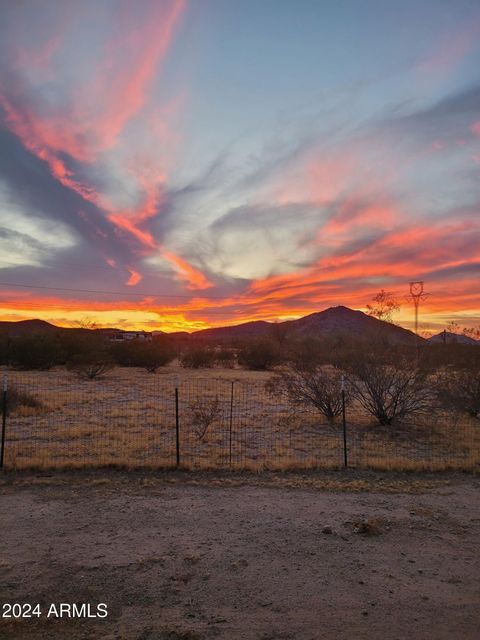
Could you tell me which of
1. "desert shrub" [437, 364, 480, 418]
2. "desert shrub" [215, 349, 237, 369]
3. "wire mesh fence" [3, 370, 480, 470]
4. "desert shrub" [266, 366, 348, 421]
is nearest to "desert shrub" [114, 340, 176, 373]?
"desert shrub" [215, 349, 237, 369]

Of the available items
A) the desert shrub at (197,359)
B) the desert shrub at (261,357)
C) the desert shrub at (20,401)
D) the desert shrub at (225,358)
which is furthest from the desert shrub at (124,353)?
the desert shrub at (20,401)

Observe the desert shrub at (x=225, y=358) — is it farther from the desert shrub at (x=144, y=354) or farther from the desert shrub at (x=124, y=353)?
the desert shrub at (x=124, y=353)

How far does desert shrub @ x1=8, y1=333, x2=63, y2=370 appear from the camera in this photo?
39750mm

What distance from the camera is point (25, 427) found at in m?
15.1

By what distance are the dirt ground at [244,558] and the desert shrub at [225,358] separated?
42259 mm

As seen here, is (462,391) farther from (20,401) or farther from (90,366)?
(90,366)

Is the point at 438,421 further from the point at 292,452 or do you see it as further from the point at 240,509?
the point at 240,509

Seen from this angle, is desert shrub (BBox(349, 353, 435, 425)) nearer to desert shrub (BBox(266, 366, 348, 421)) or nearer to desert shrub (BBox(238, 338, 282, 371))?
desert shrub (BBox(266, 366, 348, 421))

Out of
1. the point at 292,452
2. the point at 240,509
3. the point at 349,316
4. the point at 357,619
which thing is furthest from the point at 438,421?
the point at 349,316

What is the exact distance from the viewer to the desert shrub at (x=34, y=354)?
3975cm

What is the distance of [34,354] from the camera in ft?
130

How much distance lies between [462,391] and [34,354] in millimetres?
34370

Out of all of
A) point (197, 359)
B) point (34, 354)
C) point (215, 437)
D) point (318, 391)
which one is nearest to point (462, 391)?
point (318, 391)

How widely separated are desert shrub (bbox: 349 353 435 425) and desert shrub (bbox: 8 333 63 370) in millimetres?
31618
